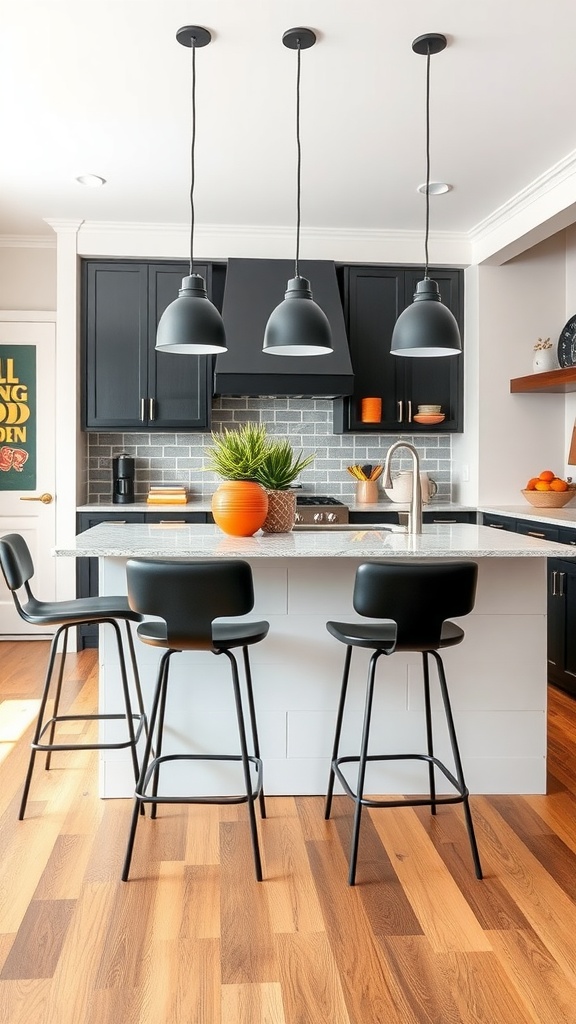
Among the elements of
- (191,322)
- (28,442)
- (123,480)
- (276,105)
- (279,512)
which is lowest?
(279,512)

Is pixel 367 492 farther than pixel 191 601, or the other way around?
pixel 367 492

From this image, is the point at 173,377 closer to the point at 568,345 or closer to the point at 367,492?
the point at 367,492

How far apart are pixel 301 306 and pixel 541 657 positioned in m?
1.57

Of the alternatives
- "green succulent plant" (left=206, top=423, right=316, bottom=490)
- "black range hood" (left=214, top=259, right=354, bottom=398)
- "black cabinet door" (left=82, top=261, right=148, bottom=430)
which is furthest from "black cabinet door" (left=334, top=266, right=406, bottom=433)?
"green succulent plant" (left=206, top=423, right=316, bottom=490)

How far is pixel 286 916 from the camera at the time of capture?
2080mm

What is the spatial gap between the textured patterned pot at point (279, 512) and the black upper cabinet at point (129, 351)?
2303 millimetres

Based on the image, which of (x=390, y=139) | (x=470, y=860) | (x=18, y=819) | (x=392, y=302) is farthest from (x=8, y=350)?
(x=470, y=860)

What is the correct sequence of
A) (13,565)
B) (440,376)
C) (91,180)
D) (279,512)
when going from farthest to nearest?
1. (440,376)
2. (91,180)
3. (279,512)
4. (13,565)

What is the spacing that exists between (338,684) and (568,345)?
3.36 meters

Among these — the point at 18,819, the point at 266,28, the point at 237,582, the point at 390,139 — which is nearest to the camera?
the point at 237,582

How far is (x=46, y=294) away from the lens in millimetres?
5469

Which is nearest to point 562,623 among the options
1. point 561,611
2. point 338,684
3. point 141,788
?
point 561,611

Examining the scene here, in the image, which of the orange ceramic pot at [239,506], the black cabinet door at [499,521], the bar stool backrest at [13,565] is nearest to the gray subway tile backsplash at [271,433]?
the black cabinet door at [499,521]

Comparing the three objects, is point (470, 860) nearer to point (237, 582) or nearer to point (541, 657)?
point (541, 657)
